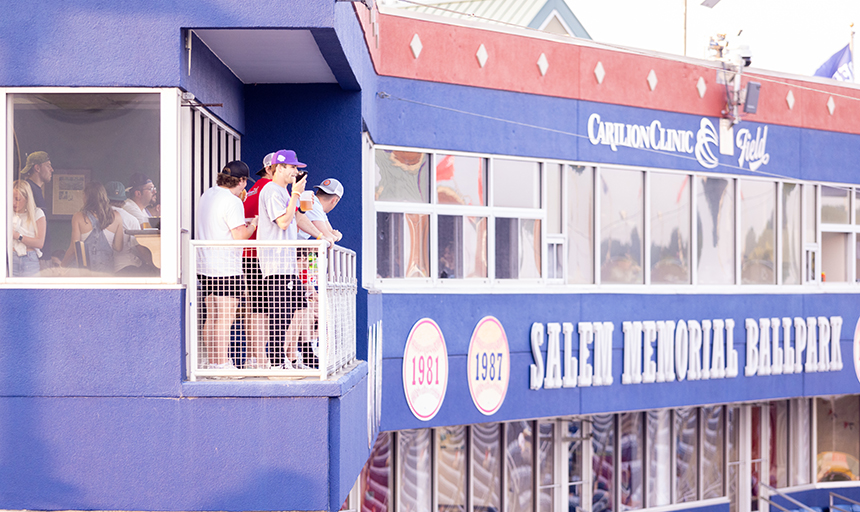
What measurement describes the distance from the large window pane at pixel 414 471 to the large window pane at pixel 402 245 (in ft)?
9.08

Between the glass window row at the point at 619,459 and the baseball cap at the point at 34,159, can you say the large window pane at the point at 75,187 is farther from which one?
the glass window row at the point at 619,459

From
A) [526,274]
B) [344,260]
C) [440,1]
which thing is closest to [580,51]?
[526,274]

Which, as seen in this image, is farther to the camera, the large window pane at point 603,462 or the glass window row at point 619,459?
the large window pane at point 603,462

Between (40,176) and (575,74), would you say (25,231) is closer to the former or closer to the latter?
(40,176)

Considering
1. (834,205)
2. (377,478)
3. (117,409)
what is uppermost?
(834,205)

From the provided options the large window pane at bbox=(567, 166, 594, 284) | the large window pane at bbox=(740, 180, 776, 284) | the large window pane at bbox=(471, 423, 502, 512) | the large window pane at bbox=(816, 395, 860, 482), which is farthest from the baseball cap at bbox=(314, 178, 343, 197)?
the large window pane at bbox=(816, 395, 860, 482)

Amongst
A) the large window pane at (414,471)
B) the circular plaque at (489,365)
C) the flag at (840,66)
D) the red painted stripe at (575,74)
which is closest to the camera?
the red painted stripe at (575,74)

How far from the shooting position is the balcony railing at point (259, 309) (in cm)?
612

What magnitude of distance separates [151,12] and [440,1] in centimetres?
947

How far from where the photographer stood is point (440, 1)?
15.1 meters

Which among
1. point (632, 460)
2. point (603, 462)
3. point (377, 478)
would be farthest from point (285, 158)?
point (632, 460)

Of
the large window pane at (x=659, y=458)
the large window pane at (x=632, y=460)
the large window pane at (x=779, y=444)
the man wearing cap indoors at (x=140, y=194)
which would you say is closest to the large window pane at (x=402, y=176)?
the man wearing cap indoors at (x=140, y=194)

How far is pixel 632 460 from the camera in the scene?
47.3 ft

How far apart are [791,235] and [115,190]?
11.3m
